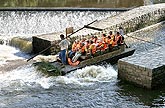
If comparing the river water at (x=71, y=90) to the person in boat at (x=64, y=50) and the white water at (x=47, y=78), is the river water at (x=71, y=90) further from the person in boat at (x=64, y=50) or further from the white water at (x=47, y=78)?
the person in boat at (x=64, y=50)

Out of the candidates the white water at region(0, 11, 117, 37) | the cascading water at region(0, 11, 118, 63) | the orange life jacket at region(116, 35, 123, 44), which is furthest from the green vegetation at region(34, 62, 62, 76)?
the white water at region(0, 11, 117, 37)

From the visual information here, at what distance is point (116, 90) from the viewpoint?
43.8 ft

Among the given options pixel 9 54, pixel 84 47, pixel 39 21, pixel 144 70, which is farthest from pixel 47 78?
pixel 39 21

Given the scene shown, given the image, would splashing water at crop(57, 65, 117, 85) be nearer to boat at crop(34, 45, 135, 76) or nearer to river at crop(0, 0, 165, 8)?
boat at crop(34, 45, 135, 76)

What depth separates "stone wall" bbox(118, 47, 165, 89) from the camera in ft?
43.4

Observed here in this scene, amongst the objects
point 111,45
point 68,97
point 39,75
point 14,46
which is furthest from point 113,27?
point 68,97

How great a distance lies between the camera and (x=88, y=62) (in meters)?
15.4

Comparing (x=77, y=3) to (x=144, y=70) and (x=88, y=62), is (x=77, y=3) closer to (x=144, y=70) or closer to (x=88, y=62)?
(x=88, y=62)

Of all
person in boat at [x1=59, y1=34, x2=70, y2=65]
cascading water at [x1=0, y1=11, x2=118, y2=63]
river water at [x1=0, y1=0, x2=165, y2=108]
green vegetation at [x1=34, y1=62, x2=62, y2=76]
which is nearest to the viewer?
river water at [x1=0, y1=0, x2=165, y2=108]

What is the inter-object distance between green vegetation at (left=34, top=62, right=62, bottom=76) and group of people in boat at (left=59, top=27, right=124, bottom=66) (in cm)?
60

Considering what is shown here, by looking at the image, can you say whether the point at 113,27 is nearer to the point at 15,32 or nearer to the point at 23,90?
the point at 15,32

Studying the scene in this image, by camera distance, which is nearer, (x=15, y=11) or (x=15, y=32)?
(x=15, y=32)

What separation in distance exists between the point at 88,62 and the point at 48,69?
1.76 metres

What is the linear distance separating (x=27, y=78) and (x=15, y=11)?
1109 cm
